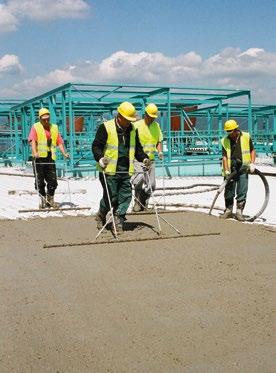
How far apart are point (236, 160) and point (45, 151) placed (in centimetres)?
339

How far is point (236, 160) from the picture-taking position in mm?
8523

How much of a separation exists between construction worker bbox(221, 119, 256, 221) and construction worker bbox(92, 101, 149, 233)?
1.87 metres

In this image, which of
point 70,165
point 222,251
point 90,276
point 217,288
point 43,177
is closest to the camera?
point 217,288

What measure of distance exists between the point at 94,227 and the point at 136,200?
68.1 inches

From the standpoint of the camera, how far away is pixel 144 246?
248 inches

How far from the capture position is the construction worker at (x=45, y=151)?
966cm

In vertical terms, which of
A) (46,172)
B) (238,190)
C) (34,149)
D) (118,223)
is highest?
(34,149)

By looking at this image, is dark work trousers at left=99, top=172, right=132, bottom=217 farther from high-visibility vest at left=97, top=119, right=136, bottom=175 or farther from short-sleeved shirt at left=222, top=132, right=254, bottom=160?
short-sleeved shirt at left=222, top=132, right=254, bottom=160

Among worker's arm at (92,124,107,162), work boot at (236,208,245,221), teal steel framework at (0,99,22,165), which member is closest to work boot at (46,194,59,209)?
worker's arm at (92,124,107,162)

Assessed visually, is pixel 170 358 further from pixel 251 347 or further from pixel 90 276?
pixel 90 276

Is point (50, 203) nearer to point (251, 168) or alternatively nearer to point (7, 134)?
point (251, 168)

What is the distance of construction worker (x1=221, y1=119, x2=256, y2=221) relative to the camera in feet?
27.7

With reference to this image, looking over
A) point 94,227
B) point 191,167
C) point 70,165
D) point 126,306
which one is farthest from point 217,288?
point 191,167

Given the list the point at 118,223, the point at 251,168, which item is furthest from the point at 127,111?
the point at 251,168
